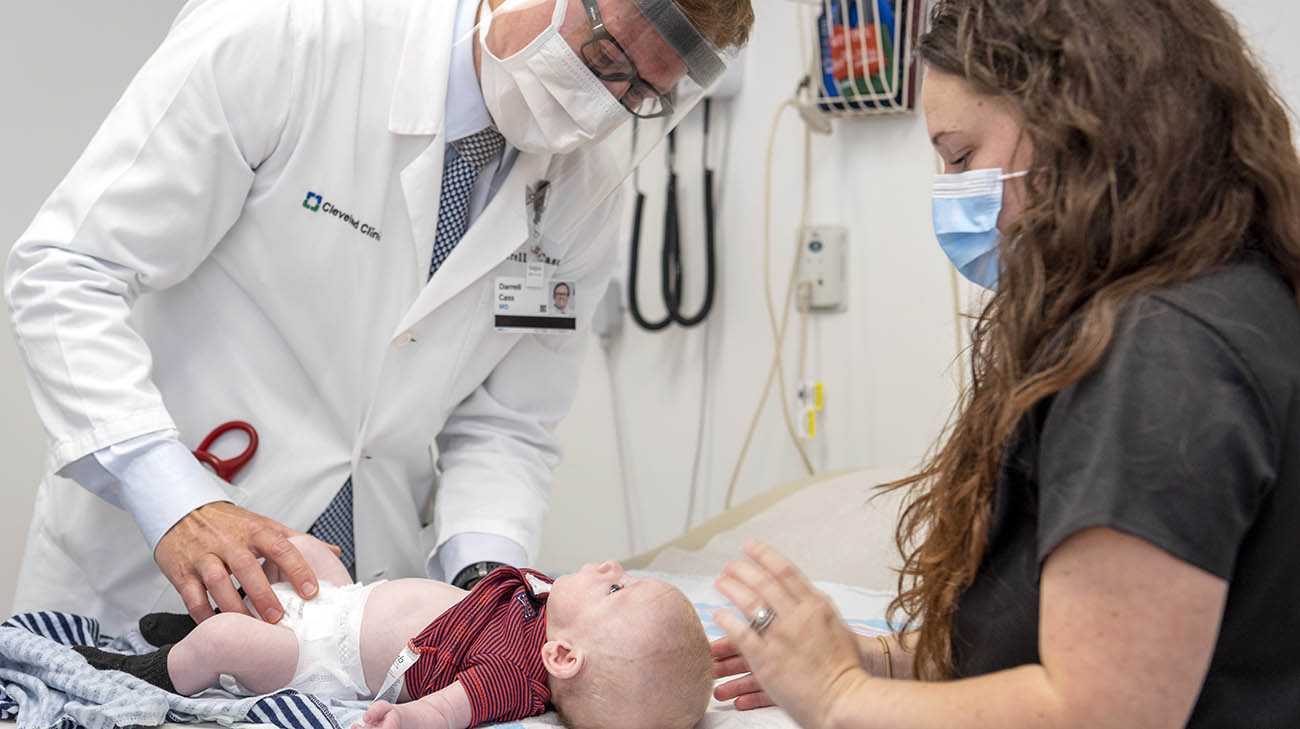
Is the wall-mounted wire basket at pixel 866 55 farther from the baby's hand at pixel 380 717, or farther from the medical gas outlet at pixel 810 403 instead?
the baby's hand at pixel 380 717

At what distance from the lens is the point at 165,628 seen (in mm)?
1410

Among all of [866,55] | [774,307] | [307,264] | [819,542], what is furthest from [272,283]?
[774,307]

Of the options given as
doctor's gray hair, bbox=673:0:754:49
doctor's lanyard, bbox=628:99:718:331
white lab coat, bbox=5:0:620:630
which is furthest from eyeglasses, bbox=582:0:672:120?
doctor's lanyard, bbox=628:99:718:331

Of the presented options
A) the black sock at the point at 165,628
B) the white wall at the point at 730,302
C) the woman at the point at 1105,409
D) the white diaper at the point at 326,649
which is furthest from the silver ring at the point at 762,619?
the white wall at the point at 730,302

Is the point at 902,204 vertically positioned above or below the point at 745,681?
above

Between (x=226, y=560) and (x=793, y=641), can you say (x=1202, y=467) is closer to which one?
(x=793, y=641)

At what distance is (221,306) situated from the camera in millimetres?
1626

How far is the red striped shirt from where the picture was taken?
1198mm

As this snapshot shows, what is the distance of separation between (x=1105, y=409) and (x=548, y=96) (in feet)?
3.31

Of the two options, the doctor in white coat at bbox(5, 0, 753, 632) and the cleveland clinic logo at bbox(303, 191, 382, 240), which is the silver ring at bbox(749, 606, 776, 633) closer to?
the doctor in white coat at bbox(5, 0, 753, 632)

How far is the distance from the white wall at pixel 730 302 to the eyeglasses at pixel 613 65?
4.01 feet

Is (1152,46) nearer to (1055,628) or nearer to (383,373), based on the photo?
(1055,628)

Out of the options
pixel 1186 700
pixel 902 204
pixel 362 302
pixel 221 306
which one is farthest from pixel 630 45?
pixel 902 204

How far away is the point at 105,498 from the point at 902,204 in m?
1.89
